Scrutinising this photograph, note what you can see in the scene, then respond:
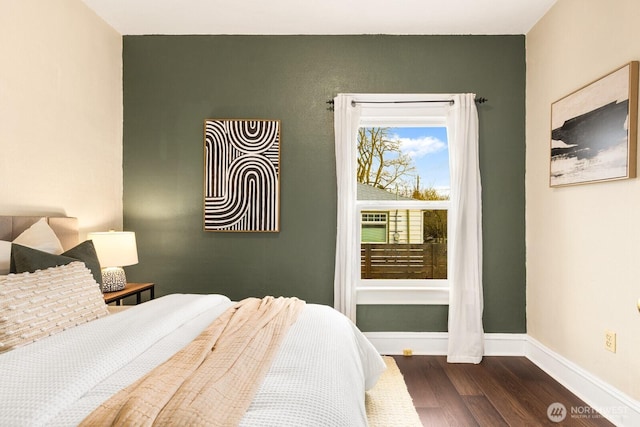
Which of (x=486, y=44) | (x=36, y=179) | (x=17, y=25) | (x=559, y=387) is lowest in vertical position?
(x=559, y=387)

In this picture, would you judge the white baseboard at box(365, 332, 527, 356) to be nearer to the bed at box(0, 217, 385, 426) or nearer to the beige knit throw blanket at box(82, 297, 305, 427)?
the bed at box(0, 217, 385, 426)

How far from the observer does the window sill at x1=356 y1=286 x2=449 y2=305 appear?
→ 3.48 meters

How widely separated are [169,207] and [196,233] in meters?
0.34

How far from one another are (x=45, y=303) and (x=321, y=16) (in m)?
2.72

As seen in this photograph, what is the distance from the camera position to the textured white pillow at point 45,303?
1602 mm

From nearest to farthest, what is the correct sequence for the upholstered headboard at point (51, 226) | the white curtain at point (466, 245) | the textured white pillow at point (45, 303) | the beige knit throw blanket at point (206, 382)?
the beige knit throw blanket at point (206, 382)
the textured white pillow at point (45, 303)
the upholstered headboard at point (51, 226)
the white curtain at point (466, 245)

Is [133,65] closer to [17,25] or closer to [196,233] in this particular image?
[17,25]

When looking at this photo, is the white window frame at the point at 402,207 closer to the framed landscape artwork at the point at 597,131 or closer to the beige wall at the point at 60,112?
the framed landscape artwork at the point at 597,131

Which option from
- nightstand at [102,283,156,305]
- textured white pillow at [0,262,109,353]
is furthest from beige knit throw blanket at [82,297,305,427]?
nightstand at [102,283,156,305]

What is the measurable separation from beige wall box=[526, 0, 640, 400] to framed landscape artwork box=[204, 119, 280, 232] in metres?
2.16

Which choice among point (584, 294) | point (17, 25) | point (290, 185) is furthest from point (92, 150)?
point (584, 294)

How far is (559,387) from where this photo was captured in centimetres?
279

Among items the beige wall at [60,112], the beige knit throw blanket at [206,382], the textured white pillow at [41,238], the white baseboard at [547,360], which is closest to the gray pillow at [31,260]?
the textured white pillow at [41,238]

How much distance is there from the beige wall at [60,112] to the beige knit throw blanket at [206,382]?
1.69 meters
